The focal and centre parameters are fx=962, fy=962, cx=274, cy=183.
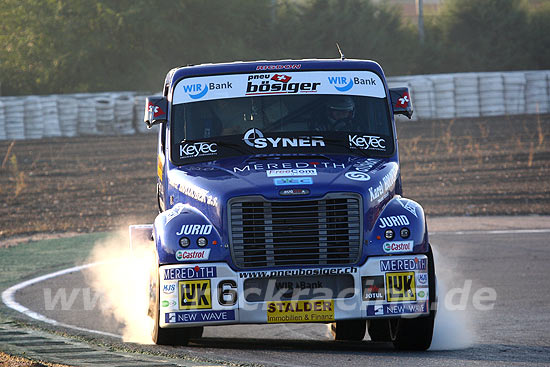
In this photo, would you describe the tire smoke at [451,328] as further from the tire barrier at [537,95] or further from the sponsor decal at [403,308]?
the tire barrier at [537,95]

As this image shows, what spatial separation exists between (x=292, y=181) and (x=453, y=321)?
270 centimetres

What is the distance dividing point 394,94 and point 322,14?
34656 mm

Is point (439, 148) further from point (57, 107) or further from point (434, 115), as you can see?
point (57, 107)

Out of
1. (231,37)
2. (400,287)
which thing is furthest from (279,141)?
(231,37)

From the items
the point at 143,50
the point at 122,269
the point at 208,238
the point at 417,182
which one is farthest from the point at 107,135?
the point at 208,238

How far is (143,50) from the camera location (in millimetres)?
40750

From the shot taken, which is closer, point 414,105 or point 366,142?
point 366,142

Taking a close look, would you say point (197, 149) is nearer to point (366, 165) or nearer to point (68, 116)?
point (366, 165)

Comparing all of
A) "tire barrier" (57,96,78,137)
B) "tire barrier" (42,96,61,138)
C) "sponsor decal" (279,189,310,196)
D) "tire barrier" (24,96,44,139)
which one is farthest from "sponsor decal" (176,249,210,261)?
"tire barrier" (57,96,78,137)

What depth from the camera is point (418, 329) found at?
7.73 metres

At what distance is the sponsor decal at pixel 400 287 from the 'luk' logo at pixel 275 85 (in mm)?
2142

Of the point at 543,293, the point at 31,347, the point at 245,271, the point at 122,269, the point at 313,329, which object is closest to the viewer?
the point at 245,271

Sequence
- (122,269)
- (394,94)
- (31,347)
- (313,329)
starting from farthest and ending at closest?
(122,269) < (313,329) < (394,94) < (31,347)

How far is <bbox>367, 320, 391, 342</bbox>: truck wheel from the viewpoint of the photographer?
8.64 metres
